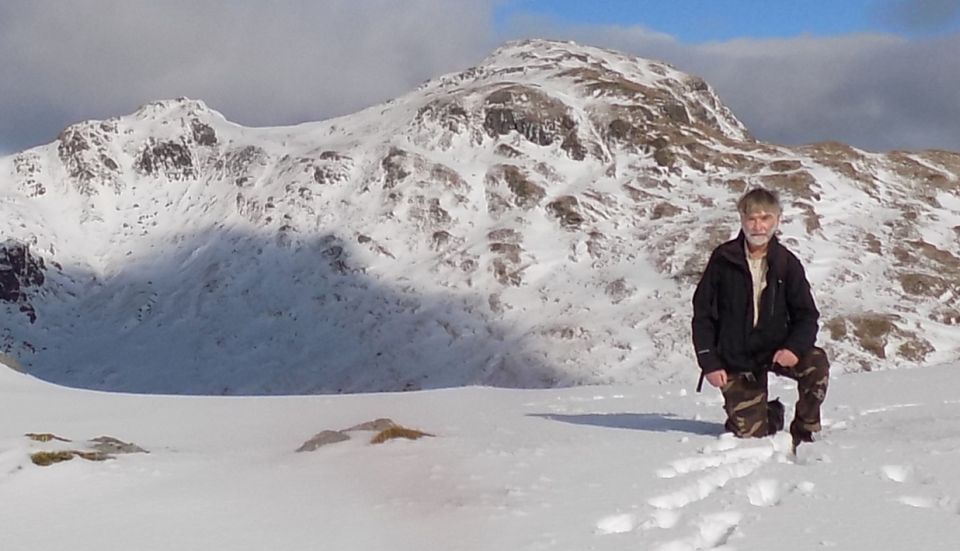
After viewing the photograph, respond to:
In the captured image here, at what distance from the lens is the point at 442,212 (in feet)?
302

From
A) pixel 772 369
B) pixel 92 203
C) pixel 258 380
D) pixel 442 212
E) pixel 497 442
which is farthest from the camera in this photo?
pixel 92 203

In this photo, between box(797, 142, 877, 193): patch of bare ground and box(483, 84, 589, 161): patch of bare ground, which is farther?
box(483, 84, 589, 161): patch of bare ground

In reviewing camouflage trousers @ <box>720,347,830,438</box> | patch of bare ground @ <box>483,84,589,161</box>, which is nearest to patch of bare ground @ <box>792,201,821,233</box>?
patch of bare ground @ <box>483,84,589,161</box>

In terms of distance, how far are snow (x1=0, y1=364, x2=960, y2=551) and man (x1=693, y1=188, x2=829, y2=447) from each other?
506 mm

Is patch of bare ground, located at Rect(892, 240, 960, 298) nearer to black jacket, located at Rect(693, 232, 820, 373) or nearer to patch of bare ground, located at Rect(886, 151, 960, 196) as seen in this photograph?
patch of bare ground, located at Rect(886, 151, 960, 196)

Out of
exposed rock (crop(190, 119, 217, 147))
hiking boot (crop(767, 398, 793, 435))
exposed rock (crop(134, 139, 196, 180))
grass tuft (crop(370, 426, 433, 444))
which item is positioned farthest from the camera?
exposed rock (crop(190, 119, 217, 147))

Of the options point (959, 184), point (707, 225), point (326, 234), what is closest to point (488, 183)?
point (326, 234)

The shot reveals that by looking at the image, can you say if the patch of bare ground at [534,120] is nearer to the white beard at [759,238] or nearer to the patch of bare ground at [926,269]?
the patch of bare ground at [926,269]

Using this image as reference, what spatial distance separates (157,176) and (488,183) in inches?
1661

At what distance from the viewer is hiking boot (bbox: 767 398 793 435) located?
9.51 m

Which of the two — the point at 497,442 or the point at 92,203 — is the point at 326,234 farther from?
the point at 497,442

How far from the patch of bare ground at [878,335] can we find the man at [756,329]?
56.1 m

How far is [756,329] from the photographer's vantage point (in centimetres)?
936

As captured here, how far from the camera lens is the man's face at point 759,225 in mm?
8914
